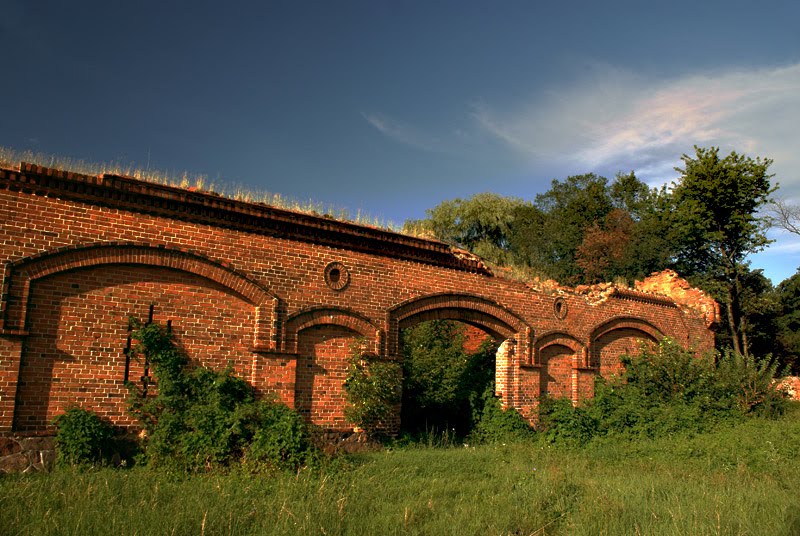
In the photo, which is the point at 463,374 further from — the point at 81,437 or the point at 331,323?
the point at 81,437

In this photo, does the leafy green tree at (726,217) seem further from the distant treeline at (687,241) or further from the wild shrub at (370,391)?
the wild shrub at (370,391)

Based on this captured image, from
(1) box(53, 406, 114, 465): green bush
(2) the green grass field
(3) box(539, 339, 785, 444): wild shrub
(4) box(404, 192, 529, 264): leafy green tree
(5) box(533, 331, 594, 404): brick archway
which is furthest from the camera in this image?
(4) box(404, 192, 529, 264): leafy green tree

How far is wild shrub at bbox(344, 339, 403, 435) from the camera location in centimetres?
1081

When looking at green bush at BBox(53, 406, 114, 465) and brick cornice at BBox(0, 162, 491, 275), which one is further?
brick cornice at BBox(0, 162, 491, 275)

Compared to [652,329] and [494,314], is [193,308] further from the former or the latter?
[652,329]

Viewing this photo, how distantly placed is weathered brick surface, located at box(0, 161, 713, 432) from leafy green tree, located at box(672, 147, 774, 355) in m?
15.1

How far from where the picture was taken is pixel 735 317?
2583 cm

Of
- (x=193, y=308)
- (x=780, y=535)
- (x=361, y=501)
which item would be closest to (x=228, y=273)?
(x=193, y=308)

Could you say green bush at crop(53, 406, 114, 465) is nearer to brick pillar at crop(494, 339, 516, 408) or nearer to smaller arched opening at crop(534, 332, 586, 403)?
brick pillar at crop(494, 339, 516, 408)

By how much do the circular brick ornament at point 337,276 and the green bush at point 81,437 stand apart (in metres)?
4.31

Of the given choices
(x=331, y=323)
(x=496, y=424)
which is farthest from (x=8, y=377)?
(x=496, y=424)

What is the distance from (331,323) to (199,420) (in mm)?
3039

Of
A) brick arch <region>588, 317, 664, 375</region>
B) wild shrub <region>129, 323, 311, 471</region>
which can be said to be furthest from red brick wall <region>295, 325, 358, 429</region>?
brick arch <region>588, 317, 664, 375</region>

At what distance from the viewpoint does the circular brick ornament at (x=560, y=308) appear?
1509 cm
